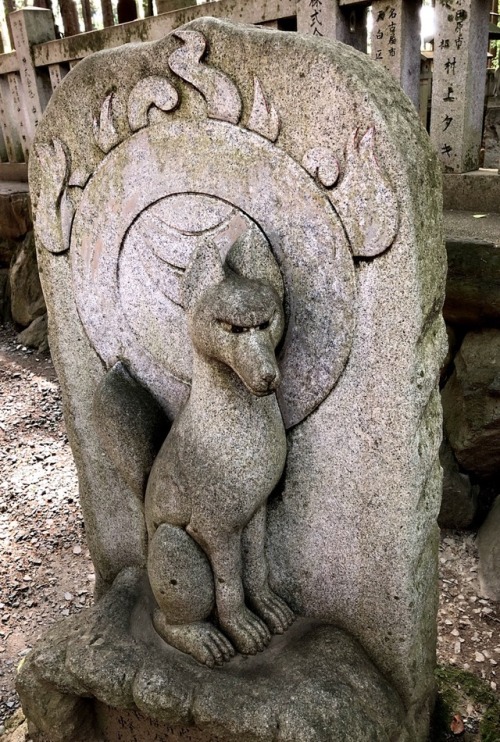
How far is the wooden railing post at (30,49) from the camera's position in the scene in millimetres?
6301

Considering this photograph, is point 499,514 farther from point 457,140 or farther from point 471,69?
point 471,69

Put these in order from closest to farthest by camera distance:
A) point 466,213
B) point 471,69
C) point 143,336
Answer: point 143,336, point 471,69, point 466,213

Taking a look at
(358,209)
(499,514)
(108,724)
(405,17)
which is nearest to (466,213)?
(405,17)

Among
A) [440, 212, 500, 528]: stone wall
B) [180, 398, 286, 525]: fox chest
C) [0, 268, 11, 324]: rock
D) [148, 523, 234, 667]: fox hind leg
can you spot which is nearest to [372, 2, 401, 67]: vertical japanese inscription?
[440, 212, 500, 528]: stone wall

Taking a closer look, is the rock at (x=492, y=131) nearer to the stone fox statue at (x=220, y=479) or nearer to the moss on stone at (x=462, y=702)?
the moss on stone at (x=462, y=702)

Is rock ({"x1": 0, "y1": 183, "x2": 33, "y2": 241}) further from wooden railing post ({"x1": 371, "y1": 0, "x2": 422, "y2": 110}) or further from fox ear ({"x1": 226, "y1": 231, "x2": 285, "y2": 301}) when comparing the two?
fox ear ({"x1": 226, "y1": 231, "x2": 285, "y2": 301})

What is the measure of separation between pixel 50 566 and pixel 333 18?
352 cm

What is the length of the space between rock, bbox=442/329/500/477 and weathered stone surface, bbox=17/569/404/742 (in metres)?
1.81

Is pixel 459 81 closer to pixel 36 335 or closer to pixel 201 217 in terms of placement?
pixel 201 217

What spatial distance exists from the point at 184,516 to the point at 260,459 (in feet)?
0.99

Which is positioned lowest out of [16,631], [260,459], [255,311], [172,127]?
[16,631]

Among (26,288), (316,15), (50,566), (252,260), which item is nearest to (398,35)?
(316,15)

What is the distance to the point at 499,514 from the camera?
11.5 ft

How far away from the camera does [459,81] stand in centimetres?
349
